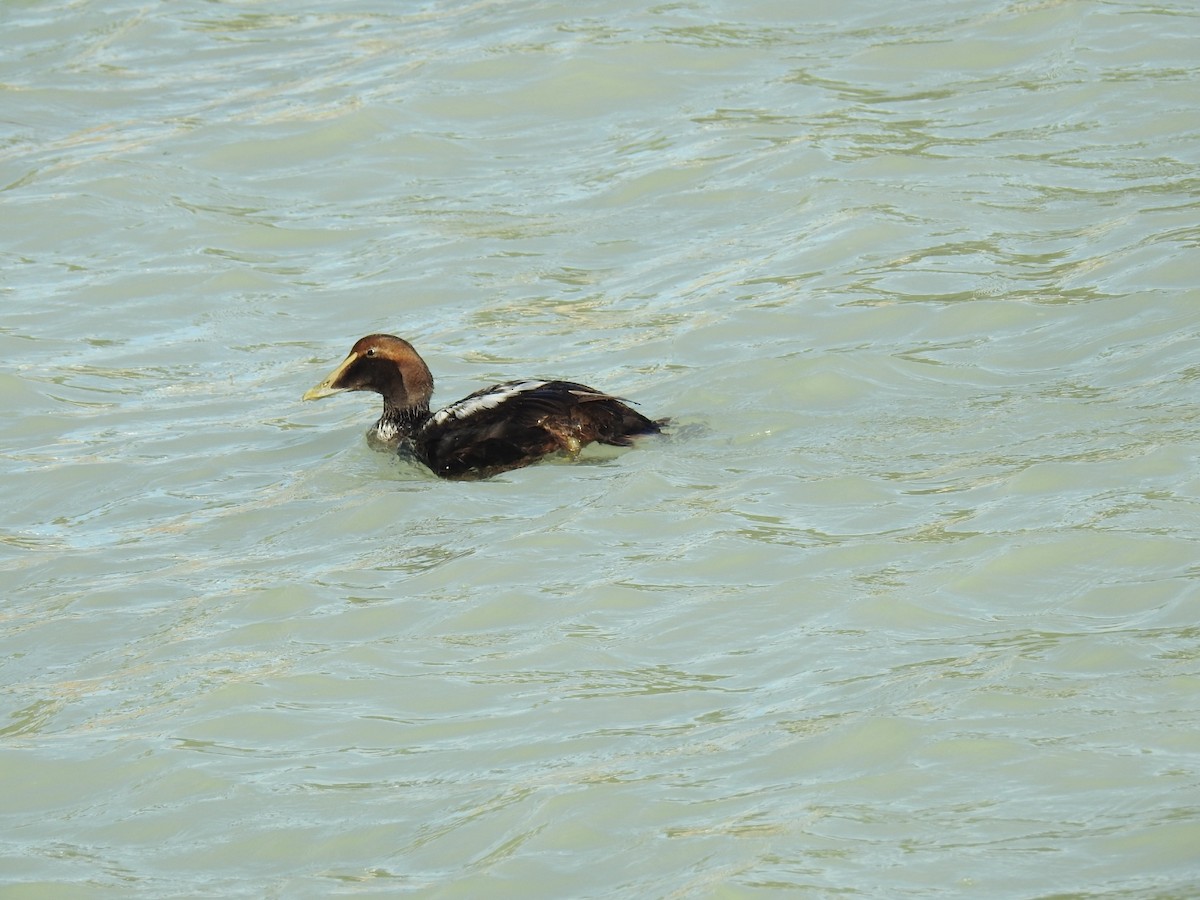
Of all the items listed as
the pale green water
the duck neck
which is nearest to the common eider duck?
the duck neck

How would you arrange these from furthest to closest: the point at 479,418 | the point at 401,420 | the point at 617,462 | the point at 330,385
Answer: the point at 330,385 < the point at 401,420 < the point at 479,418 < the point at 617,462

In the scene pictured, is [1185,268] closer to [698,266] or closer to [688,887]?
[698,266]

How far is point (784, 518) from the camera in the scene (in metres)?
8.01

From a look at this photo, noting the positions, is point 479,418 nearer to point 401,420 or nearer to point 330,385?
point 401,420

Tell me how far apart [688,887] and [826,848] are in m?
0.39

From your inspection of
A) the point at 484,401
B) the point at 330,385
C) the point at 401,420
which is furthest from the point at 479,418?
the point at 330,385

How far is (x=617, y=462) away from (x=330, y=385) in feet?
6.20

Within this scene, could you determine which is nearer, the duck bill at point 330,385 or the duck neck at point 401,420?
the duck neck at point 401,420

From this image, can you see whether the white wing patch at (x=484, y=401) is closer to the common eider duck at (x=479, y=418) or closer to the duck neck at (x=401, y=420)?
the common eider duck at (x=479, y=418)

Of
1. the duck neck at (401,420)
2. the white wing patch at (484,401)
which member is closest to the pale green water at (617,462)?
the duck neck at (401,420)

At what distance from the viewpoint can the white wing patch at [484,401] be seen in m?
9.38

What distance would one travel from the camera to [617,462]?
906 centimetres

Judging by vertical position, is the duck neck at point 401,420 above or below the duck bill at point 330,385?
below

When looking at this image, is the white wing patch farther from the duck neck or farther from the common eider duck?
the duck neck
